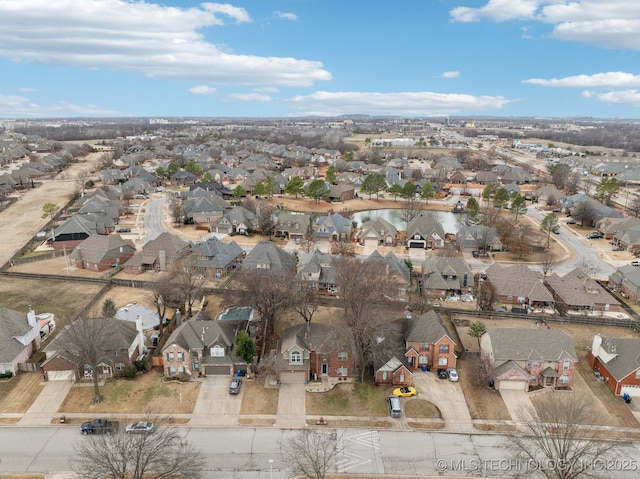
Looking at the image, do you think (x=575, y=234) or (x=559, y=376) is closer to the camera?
(x=559, y=376)

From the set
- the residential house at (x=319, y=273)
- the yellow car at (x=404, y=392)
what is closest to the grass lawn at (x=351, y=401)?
the yellow car at (x=404, y=392)

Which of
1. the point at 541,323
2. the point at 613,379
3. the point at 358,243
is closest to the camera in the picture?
the point at 613,379

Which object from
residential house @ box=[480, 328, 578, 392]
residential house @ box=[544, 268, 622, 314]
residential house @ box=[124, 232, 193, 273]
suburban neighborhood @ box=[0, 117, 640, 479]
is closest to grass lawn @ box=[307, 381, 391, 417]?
suburban neighborhood @ box=[0, 117, 640, 479]

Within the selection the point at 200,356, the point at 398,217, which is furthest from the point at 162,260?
the point at 398,217

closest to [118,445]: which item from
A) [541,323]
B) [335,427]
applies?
[335,427]

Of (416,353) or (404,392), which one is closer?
(404,392)

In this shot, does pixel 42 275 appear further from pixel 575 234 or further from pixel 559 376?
pixel 575 234

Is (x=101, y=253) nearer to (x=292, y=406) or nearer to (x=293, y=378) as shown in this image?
(x=293, y=378)
